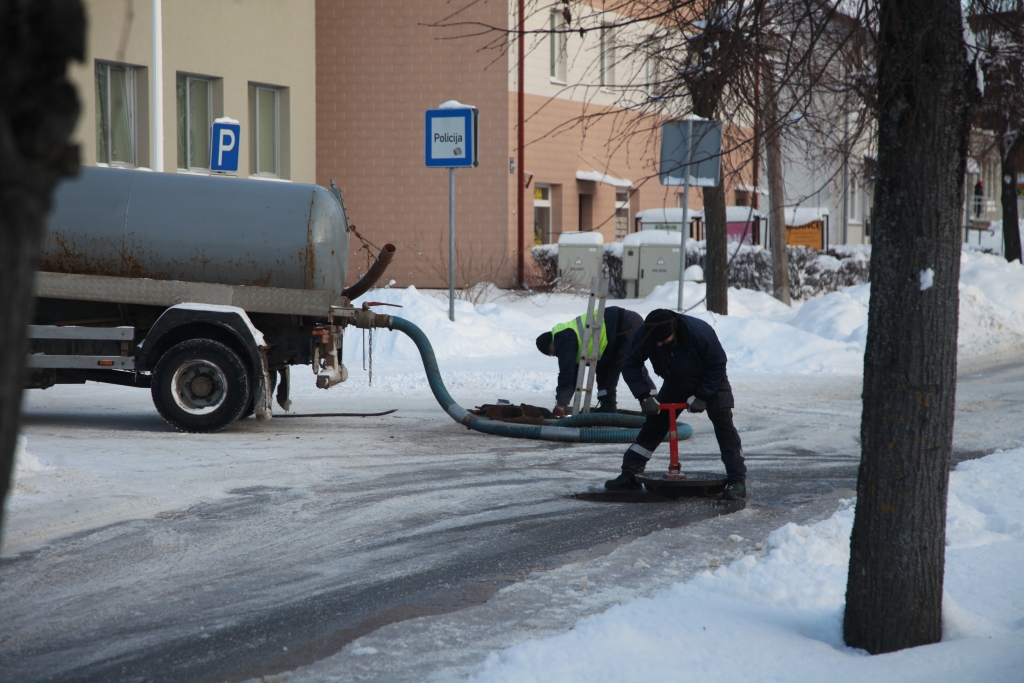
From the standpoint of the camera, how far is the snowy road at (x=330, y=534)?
411 centimetres

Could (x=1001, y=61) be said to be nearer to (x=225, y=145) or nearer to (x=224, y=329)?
(x=224, y=329)

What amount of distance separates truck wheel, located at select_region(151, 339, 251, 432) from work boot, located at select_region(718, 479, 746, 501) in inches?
175

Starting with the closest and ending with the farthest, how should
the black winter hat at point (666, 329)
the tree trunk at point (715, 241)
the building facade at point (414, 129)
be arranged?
the black winter hat at point (666, 329)
the tree trunk at point (715, 241)
the building facade at point (414, 129)

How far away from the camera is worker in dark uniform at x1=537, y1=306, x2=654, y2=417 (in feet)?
31.2

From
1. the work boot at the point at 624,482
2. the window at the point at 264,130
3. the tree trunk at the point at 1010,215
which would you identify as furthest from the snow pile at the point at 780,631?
the tree trunk at the point at 1010,215

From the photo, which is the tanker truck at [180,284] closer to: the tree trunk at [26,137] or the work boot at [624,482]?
the work boot at [624,482]

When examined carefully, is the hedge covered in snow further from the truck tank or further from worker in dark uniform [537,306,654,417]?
the truck tank

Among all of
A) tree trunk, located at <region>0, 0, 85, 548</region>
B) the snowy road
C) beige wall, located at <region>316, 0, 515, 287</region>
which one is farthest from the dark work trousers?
beige wall, located at <region>316, 0, 515, 287</region>

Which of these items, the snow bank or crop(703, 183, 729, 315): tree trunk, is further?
crop(703, 183, 729, 315): tree trunk

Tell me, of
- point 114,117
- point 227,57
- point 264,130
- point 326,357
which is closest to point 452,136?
point 326,357

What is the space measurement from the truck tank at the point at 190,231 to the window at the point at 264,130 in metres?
12.5

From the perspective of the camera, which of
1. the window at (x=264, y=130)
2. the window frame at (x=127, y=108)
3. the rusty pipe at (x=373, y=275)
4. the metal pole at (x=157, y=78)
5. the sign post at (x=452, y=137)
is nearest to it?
the rusty pipe at (x=373, y=275)

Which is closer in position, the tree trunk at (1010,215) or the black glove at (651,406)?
the black glove at (651,406)

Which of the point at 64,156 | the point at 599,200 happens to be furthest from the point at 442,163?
the point at 599,200
